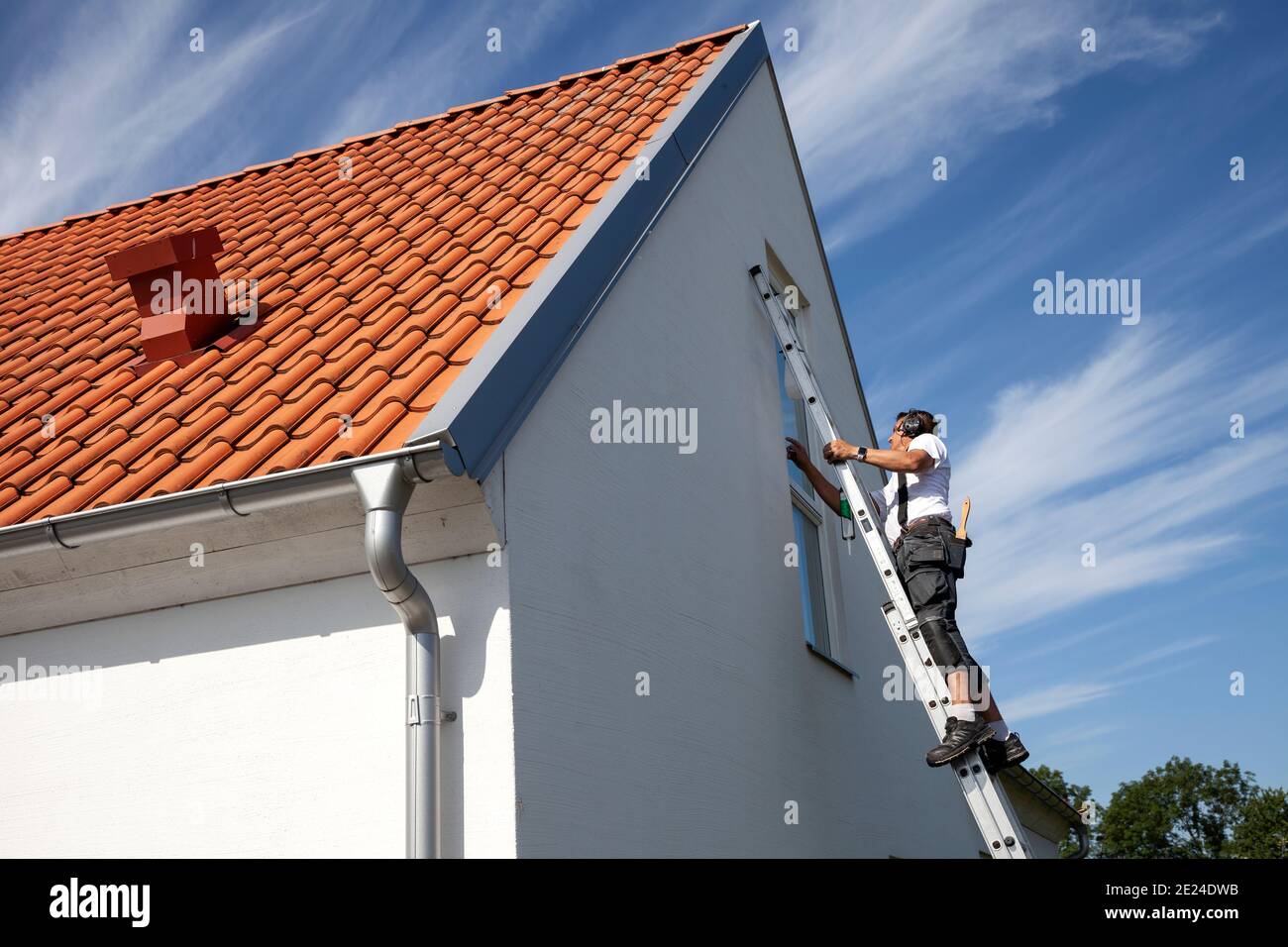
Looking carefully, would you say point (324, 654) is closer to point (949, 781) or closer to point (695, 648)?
point (695, 648)

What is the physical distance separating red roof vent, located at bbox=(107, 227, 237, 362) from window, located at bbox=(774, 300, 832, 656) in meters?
3.91

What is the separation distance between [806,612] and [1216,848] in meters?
73.6

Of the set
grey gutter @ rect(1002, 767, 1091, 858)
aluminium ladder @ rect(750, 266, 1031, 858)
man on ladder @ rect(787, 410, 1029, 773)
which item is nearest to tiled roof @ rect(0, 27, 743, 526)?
aluminium ladder @ rect(750, 266, 1031, 858)

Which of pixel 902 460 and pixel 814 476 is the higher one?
pixel 814 476

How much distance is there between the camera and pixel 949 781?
10.3 metres

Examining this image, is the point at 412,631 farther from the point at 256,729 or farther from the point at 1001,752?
the point at 1001,752

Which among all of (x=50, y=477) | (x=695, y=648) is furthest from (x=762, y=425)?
(x=50, y=477)

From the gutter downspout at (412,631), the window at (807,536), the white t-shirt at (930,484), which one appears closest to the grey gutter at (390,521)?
the gutter downspout at (412,631)

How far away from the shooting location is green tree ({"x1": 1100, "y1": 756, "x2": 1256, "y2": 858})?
6956cm

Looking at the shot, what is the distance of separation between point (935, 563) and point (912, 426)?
35.1 inches

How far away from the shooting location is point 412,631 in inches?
158

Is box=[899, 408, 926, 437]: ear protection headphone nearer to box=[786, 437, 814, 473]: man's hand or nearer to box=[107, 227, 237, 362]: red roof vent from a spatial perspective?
box=[786, 437, 814, 473]: man's hand

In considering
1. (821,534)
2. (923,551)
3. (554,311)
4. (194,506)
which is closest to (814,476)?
(821,534)

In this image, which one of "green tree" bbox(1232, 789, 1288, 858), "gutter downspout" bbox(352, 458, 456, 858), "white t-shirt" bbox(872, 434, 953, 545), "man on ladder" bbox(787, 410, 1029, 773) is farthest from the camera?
"green tree" bbox(1232, 789, 1288, 858)
